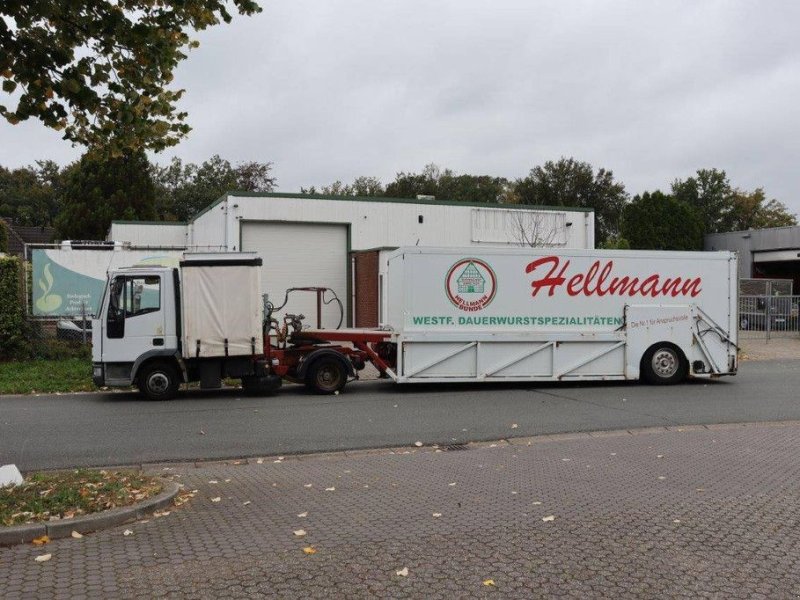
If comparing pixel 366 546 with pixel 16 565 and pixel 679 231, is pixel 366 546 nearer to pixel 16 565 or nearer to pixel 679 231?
pixel 16 565

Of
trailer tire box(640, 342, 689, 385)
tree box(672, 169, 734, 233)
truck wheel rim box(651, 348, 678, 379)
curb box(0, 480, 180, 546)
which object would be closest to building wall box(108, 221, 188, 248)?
trailer tire box(640, 342, 689, 385)

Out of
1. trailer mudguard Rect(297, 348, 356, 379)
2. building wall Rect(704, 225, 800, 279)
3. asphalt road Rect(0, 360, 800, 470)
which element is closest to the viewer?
asphalt road Rect(0, 360, 800, 470)

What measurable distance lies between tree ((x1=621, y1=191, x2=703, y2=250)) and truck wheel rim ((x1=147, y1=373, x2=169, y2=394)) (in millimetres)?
39974

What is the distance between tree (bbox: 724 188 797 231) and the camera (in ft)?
A: 239

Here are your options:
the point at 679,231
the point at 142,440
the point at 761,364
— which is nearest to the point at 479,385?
the point at 142,440

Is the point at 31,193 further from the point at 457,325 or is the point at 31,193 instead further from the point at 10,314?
the point at 457,325

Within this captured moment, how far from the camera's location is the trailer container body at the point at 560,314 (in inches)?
587

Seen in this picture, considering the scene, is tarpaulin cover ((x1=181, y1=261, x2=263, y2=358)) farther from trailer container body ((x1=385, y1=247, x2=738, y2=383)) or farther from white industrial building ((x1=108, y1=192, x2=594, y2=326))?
white industrial building ((x1=108, y1=192, x2=594, y2=326))

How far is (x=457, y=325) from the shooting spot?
15016 millimetres

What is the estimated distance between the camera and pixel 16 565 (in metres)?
5.07

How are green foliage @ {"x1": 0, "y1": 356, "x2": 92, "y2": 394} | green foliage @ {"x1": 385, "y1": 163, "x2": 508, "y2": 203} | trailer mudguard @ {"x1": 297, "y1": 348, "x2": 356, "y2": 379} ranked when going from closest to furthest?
trailer mudguard @ {"x1": 297, "y1": 348, "x2": 356, "y2": 379} → green foliage @ {"x1": 0, "y1": 356, "x2": 92, "y2": 394} → green foliage @ {"x1": 385, "y1": 163, "x2": 508, "y2": 203}

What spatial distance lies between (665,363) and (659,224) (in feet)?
119

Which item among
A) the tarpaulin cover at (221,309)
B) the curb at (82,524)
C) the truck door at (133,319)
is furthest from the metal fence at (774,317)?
the curb at (82,524)

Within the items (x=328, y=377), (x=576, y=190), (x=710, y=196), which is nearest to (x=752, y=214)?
(x=710, y=196)
